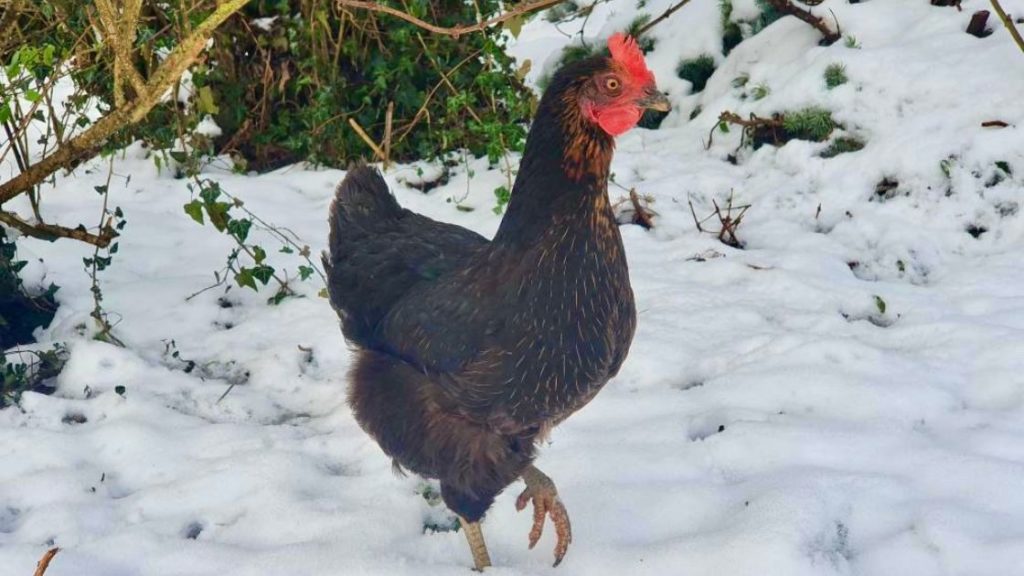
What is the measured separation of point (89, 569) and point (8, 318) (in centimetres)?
159

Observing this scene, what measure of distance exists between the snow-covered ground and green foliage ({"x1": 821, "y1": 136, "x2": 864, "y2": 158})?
0.05 m

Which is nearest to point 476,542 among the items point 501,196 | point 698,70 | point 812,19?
point 501,196

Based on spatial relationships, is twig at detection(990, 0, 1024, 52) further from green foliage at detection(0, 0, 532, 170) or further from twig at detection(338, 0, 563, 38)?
twig at detection(338, 0, 563, 38)

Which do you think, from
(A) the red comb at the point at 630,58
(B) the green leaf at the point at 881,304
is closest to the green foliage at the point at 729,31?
(B) the green leaf at the point at 881,304

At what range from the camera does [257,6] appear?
5.26m

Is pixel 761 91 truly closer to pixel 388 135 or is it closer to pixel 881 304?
pixel 881 304

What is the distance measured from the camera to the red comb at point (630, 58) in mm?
2414

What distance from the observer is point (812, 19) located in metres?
5.21

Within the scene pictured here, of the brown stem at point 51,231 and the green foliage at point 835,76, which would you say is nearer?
the brown stem at point 51,231

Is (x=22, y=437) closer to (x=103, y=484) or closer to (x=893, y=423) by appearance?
(x=103, y=484)

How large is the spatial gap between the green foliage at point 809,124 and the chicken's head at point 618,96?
8.79ft

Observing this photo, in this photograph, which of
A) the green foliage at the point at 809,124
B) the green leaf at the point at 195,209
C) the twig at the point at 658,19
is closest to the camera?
the green leaf at the point at 195,209

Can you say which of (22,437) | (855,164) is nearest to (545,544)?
(22,437)

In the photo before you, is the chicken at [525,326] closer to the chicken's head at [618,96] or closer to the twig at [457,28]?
the chicken's head at [618,96]
